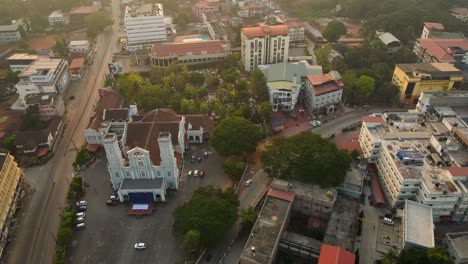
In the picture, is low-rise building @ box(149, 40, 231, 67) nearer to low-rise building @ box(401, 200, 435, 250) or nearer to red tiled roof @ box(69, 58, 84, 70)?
red tiled roof @ box(69, 58, 84, 70)

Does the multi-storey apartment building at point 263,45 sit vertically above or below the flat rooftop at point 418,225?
above

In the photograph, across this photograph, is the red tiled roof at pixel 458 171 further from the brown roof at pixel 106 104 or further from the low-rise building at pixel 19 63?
the low-rise building at pixel 19 63

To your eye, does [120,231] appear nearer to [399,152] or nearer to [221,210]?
[221,210]

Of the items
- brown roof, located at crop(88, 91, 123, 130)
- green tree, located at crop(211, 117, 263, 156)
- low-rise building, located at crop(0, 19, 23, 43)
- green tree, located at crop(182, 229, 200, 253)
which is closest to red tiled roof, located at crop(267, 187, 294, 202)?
green tree, located at crop(211, 117, 263, 156)

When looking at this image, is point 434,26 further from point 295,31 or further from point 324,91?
point 324,91

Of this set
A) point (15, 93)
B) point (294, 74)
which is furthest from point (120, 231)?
point (15, 93)

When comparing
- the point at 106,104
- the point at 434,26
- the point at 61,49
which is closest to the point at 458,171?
the point at 106,104

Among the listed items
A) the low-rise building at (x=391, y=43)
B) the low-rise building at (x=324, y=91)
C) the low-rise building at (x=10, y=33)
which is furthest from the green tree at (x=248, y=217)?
the low-rise building at (x=10, y=33)
